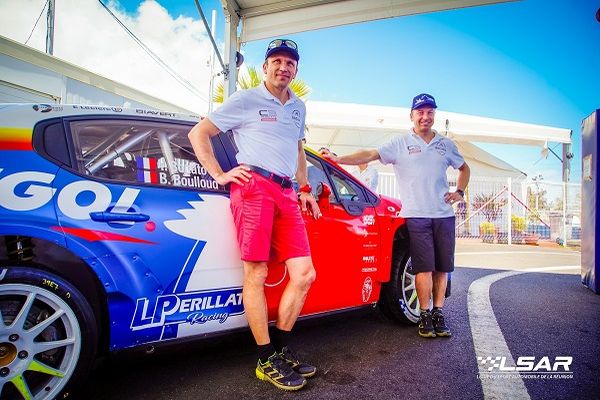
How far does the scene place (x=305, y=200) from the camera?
2.39 m

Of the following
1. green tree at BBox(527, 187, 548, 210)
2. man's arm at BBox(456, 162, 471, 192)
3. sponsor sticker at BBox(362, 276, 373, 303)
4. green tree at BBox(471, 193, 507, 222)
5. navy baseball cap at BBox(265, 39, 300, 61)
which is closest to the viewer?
navy baseball cap at BBox(265, 39, 300, 61)

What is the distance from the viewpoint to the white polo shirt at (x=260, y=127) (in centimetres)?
206

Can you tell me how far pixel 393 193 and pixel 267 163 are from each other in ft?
30.1

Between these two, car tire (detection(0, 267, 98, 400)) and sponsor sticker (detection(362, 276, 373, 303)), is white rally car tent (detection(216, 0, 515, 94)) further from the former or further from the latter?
car tire (detection(0, 267, 98, 400))

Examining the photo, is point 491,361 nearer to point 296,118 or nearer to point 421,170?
point 421,170

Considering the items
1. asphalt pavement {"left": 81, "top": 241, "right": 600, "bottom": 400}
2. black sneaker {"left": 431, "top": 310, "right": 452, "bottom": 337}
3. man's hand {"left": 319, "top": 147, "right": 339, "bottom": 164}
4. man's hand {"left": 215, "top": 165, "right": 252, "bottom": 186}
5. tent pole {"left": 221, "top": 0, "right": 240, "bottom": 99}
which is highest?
tent pole {"left": 221, "top": 0, "right": 240, "bottom": 99}

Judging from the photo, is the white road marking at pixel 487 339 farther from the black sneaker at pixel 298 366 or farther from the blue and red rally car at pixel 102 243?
the blue and red rally car at pixel 102 243

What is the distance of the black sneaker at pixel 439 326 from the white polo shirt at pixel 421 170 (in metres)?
0.81

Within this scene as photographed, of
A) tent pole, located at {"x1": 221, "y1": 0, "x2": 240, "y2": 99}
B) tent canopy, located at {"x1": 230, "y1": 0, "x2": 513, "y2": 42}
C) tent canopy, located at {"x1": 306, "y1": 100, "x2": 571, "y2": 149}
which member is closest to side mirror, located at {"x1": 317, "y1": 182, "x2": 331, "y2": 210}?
tent pole, located at {"x1": 221, "y1": 0, "x2": 240, "y2": 99}

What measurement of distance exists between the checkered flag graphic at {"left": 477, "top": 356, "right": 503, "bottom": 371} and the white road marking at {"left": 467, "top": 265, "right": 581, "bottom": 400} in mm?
38

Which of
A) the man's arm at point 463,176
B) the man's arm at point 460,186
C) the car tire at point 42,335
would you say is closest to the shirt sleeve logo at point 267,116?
the car tire at point 42,335

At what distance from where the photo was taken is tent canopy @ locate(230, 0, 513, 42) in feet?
17.2

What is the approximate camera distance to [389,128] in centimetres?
1223

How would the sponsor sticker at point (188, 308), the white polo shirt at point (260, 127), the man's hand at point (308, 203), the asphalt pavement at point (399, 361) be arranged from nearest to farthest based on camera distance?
the sponsor sticker at point (188, 308)
the asphalt pavement at point (399, 361)
the white polo shirt at point (260, 127)
the man's hand at point (308, 203)
